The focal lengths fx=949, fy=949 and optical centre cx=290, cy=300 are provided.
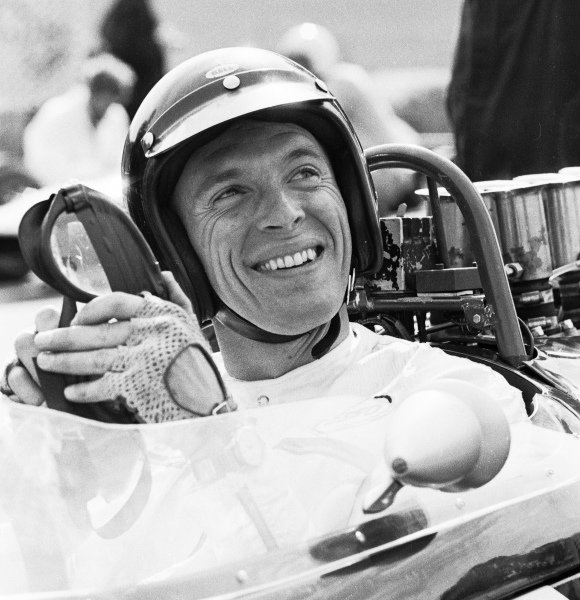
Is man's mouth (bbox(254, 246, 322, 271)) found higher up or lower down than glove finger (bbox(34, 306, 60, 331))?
lower down

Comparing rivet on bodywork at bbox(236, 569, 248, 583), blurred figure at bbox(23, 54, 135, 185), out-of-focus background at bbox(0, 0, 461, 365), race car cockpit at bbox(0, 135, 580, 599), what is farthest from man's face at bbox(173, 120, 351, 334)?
blurred figure at bbox(23, 54, 135, 185)

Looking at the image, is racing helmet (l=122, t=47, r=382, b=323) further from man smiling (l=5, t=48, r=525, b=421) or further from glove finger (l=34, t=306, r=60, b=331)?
glove finger (l=34, t=306, r=60, b=331)

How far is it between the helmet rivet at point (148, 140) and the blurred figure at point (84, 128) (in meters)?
3.03

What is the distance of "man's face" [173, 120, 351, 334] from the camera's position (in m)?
1.63

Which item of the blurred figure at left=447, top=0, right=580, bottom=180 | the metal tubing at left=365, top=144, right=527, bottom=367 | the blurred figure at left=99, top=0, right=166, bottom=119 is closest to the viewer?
the metal tubing at left=365, top=144, right=527, bottom=367

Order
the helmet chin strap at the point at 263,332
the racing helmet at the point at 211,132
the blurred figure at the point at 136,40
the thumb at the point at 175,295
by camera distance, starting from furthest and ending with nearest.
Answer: the blurred figure at the point at 136,40 → the helmet chin strap at the point at 263,332 → the racing helmet at the point at 211,132 → the thumb at the point at 175,295

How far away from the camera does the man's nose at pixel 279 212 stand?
5.31 feet

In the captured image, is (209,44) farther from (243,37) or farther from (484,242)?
(484,242)

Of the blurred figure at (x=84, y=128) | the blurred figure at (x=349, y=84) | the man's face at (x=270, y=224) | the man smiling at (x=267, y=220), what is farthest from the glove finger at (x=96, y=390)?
the blurred figure at (x=349, y=84)

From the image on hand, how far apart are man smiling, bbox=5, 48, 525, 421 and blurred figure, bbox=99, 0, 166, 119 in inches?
137

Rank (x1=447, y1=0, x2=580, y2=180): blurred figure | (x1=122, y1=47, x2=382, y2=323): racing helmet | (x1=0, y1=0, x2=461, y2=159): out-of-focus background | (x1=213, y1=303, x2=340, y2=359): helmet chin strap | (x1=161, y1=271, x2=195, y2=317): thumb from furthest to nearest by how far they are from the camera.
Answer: (x1=447, y1=0, x2=580, y2=180): blurred figure
(x1=0, y1=0, x2=461, y2=159): out-of-focus background
(x1=213, y1=303, x2=340, y2=359): helmet chin strap
(x1=122, y1=47, x2=382, y2=323): racing helmet
(x1=161, y1=271, x2=195, y2=317): thumb

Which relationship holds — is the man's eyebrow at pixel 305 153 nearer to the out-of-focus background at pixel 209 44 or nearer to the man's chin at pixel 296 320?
the man's chin at pixel 296 320

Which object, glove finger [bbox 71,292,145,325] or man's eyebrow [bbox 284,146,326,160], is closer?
glove finger [bbox 71,292,145,325]

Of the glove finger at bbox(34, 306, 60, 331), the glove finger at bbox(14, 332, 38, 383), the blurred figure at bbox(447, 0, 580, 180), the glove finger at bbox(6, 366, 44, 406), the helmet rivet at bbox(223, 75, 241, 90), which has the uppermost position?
the helmet rivet at bbox(223, 75, 241, 90)
